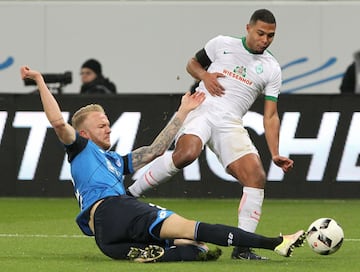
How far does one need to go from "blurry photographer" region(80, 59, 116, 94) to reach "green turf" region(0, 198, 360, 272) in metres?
2.30

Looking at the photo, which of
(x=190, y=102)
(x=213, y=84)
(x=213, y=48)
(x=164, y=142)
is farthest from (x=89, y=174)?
(x=213, y=48)

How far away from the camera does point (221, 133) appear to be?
10969mm

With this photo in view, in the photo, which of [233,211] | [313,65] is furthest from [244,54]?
[313,65]

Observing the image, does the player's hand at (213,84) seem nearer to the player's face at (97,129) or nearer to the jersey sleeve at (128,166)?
the jersey sleeve at (128,166)

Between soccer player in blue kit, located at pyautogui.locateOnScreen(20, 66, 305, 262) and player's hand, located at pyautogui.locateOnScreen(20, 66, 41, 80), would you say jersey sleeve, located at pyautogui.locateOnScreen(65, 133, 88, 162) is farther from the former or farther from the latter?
player's hand, located at pyautogui.locateOnScreen(20, 66, 41, 80)

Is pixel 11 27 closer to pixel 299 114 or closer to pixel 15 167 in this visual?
pixel 15 167

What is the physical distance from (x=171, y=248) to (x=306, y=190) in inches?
286

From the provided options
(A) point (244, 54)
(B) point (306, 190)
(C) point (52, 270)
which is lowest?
(B) point (306, 190)

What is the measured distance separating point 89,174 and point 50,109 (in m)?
0.62

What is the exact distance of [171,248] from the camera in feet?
32.3

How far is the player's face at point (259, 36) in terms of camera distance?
10711 millimetres

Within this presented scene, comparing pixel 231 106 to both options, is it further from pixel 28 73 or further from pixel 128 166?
pixel 28 73

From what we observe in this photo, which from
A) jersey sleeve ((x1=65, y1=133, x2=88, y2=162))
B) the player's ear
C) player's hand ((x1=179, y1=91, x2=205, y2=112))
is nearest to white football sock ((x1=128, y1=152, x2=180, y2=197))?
player's hand ((x1=179, y1=91, x2=205, y2=112))

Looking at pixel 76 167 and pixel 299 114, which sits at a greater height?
pixel 76 167
